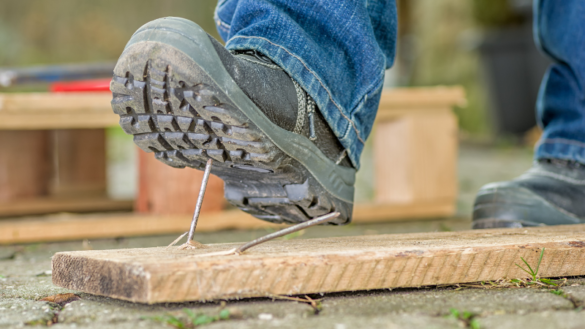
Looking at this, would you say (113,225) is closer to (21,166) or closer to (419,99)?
(21,166)

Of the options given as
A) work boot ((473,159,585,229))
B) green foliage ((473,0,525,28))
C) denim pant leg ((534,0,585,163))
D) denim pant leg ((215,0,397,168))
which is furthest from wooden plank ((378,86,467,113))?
green foliage ((473,0,525,28))

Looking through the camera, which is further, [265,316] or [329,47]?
[329,47]

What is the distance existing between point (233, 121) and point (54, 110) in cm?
101

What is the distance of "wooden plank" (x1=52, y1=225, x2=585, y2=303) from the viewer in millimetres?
833

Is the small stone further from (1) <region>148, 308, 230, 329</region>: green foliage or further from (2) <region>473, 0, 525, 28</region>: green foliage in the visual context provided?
(2) <region>473, 0, 525, 28</region>: green foliage

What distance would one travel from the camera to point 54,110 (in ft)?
5.79

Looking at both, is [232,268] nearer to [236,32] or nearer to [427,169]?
[236,32]

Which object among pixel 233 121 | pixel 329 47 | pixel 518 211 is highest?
pixel 329 47

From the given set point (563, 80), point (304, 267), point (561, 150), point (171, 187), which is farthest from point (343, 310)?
point (171, 187)

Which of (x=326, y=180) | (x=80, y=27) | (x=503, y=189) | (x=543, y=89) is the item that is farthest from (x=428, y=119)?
(x=80, y=27)

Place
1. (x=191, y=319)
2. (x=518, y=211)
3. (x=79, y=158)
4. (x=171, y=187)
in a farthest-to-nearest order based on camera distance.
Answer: (x=79, y=158), (x=171, y=187), (x=518, y=211), (x=191, y=319)

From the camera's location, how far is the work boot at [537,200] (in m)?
1.40

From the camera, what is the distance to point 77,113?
1806mm

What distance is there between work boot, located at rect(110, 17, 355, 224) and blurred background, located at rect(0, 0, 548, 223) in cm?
128
